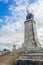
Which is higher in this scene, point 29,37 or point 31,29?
point 31,29

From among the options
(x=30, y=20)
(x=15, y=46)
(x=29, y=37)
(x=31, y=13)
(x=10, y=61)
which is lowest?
(x=10, y=61)

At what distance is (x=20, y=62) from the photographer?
2280 cm

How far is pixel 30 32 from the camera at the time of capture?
177 feet

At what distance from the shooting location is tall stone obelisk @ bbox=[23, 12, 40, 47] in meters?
51.0

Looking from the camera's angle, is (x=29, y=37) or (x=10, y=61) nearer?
(x=10, y=61)

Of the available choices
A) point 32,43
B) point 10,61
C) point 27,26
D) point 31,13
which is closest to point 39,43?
point 32,43

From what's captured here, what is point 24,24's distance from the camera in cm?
5719

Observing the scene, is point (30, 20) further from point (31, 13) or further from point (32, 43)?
point (32, 43)

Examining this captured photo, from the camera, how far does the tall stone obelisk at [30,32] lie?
5104cm

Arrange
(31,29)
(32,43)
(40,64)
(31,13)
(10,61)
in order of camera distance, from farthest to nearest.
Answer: (31,13)
(31,29)
(32,43)
(10,61)
(40,64)

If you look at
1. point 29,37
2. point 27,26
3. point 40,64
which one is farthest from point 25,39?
point 40,64

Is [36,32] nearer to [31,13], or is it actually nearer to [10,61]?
[31,13]

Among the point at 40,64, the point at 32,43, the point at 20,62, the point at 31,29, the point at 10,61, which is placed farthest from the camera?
the point at 31,29

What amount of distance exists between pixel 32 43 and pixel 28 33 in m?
5.36
